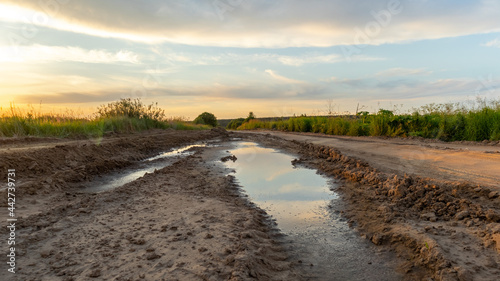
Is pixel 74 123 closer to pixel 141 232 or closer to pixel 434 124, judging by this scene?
pixel 141 232

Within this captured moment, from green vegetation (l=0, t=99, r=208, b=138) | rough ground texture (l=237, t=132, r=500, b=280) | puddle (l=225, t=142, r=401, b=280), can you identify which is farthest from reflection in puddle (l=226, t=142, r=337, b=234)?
green vegetation (l=0, t=99, r=208, b=138)

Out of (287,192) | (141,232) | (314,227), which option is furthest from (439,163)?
(141,232)

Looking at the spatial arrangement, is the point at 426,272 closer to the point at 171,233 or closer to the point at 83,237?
the point at 171,233

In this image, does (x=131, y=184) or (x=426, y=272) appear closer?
(x=426, y=272)

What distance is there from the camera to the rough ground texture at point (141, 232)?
242cm

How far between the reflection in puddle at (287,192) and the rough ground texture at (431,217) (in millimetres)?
440

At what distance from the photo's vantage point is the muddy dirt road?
2480mm

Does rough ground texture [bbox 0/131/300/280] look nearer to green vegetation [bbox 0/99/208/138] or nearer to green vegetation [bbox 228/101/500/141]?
green vegetation [bbox 0/99/208/138]

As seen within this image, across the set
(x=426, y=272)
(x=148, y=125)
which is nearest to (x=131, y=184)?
(x=426, y=272)

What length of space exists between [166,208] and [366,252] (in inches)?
102

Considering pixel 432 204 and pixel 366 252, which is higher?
pixel 432 204

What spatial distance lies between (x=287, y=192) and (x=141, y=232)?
2812 mm

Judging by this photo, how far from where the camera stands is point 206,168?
24.1 feet

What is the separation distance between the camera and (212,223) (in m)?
3.46
